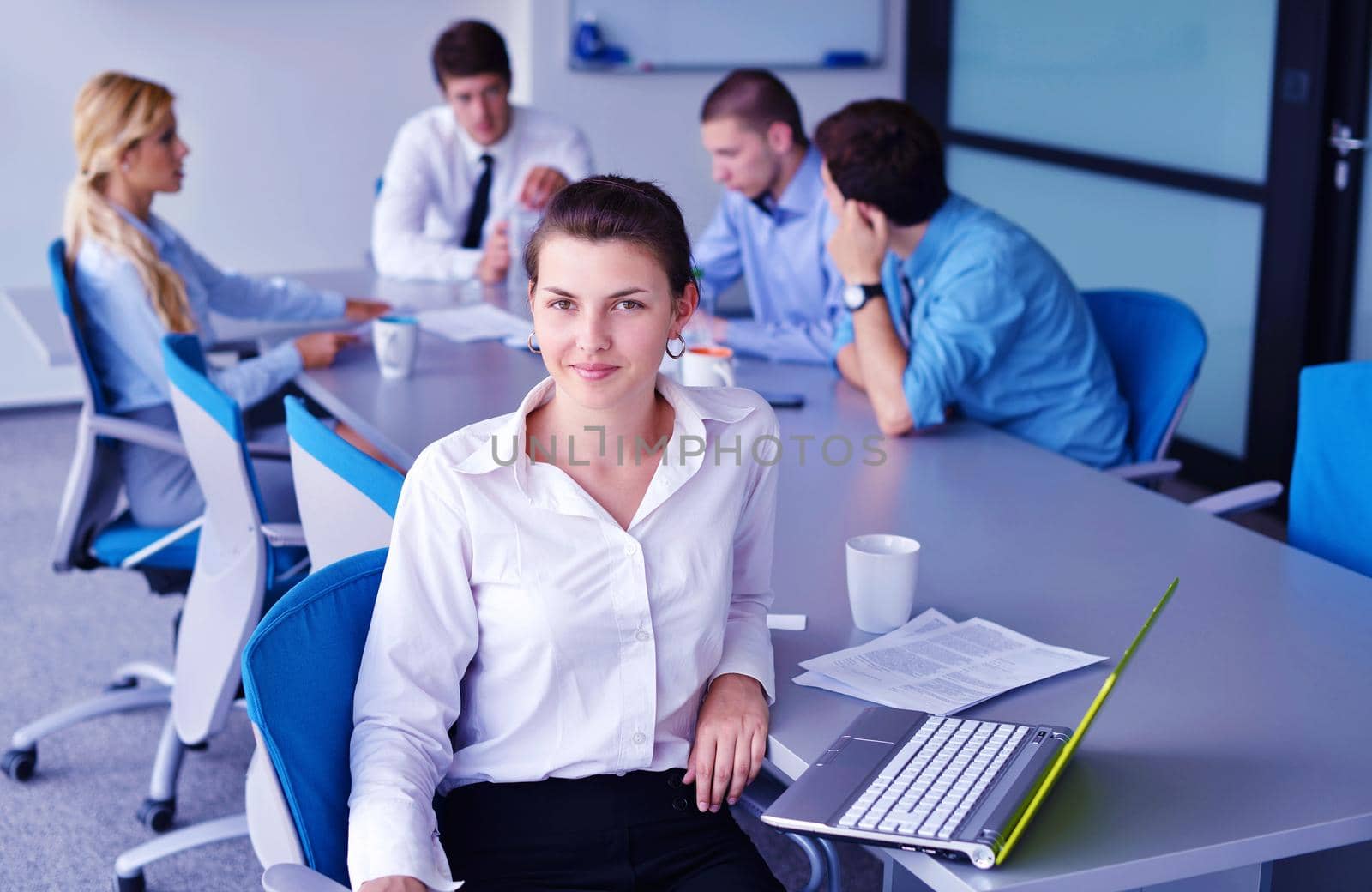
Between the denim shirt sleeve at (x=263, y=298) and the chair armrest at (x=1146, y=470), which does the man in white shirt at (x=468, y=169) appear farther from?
the chair armrest at (x=1146, y=470)

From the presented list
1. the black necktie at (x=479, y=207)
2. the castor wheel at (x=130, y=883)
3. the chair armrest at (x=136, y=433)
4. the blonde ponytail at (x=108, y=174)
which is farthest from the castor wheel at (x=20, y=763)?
the black necktie at (x=479, y=207)

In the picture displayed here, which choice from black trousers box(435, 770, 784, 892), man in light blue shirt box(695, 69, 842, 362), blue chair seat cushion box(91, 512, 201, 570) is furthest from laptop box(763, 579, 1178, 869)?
man in light blue shirt box(695, 69, 842, 362)

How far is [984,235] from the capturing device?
2689 millimetres

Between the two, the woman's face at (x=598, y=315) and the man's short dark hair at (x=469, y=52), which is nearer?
the woman's face at (x=598, y=315)

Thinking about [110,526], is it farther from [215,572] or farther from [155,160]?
[155,160]

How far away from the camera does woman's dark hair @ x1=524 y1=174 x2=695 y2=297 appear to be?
1.57 metres

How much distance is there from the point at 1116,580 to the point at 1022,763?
61 cm

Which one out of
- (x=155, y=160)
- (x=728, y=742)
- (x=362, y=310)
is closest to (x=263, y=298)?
(x=362, y=310)

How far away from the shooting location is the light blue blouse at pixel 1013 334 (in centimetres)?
263

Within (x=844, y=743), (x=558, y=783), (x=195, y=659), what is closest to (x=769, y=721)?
(x=844, y=743)

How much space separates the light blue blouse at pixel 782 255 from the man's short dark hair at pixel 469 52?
0.74 metres

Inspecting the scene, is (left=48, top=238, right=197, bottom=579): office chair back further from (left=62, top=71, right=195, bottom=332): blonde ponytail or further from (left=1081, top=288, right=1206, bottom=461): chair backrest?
(left=1081, top=288, right=1206, bottom=461): chair backrest

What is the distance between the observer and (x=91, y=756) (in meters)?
2.99

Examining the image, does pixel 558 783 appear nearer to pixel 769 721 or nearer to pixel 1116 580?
pixel 769 721
